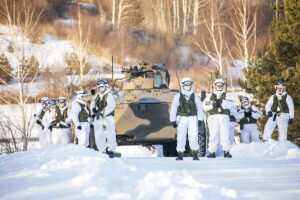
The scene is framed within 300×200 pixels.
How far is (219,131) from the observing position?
32.6ft

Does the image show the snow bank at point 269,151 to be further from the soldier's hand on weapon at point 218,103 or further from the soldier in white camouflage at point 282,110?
the soldier's hand on weapon at point 218,103

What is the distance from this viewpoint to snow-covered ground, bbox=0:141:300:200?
418cm

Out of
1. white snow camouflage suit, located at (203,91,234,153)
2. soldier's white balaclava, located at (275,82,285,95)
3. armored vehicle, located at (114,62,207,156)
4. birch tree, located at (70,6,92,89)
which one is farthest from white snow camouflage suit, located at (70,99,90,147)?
birch tree, located at (70,6,92,89)

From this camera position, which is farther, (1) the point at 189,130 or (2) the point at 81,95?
(2) the point at 81,95

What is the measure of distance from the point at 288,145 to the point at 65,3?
35282mm

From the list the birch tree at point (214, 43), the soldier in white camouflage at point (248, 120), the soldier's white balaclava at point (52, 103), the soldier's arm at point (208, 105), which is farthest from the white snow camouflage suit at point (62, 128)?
the birch tree at point (214, 43)

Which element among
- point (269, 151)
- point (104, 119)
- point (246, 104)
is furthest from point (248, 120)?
point (104, 119)

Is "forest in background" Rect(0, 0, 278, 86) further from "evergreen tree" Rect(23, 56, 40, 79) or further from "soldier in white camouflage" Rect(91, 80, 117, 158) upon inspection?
"soldier in white camouflage" Rect(91, 80, 117, 158)

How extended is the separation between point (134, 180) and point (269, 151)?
627 cm

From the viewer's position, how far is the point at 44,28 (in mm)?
35250

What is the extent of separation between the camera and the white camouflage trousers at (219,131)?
32.0ft

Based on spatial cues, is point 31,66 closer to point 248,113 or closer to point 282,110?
point 248,113

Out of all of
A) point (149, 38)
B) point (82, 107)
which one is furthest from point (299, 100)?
point (149, 38)

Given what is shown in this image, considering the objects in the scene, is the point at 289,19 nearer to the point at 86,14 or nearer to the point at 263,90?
the point at 263,90
